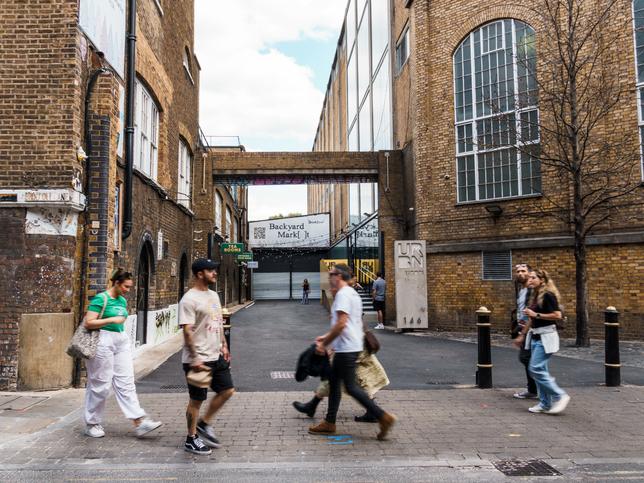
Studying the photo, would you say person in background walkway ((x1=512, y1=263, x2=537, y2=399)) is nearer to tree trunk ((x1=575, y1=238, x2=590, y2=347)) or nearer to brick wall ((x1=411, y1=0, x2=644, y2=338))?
tree trunk ((x1=575, y1=238, x2=590, y2=347))

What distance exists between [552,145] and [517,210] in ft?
6.21

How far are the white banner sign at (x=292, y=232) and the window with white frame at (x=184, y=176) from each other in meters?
28.4

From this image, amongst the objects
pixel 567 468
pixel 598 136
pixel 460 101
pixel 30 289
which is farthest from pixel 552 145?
pixel 30 289

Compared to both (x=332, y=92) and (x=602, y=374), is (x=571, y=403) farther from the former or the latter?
(x=332, y=92)

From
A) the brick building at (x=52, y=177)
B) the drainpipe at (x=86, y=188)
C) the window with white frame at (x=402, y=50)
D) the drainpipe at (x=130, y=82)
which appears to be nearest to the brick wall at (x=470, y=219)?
the window with white frame at (x=402, y=50)

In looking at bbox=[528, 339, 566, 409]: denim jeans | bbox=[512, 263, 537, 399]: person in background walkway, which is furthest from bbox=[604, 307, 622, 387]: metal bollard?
bbox=[528, 339, 566, 409]: denim jeans

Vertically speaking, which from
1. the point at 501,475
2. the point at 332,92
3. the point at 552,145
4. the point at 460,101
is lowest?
the point at 501,475

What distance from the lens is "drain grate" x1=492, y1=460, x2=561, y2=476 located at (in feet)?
14.8

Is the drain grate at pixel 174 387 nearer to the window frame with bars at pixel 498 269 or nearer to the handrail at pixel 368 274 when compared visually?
the window frame with bars at pixel 498 269

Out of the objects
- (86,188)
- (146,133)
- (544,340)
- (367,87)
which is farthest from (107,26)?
(367,87)

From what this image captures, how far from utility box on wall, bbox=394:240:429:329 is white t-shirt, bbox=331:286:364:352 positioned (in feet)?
33.5

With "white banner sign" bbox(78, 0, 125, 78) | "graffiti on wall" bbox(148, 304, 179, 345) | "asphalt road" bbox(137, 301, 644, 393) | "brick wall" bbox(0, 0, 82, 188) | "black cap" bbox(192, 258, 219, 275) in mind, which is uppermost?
"white banner sign" bbox(78, 0, 125, 78)

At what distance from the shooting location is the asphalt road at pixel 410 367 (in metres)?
8.20

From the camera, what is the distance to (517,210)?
49.0ft
